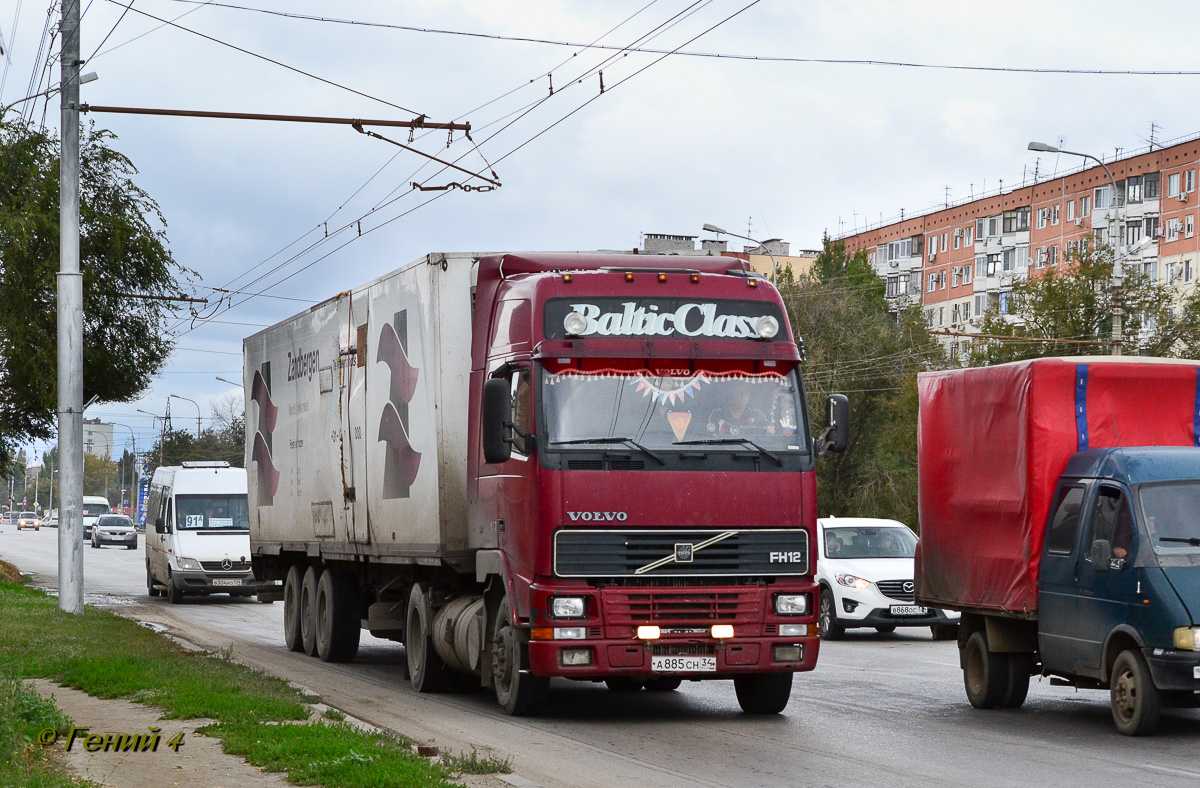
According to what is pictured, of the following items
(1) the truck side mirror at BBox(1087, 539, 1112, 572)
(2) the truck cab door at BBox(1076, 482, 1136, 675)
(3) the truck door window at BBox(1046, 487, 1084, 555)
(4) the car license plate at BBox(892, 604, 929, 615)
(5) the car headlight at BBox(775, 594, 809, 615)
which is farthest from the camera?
(4) the car license plate at BBox(892, 604, 929, 615)

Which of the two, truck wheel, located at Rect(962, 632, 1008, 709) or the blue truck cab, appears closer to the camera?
the blue truck cab

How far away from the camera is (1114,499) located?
38.9ft

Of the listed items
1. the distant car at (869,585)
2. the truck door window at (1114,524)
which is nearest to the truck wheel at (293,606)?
the distant car at (869,585)

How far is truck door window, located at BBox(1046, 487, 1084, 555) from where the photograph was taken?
12203 mm

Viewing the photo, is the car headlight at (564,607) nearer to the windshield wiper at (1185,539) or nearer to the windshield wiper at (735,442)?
the windshield wiper at (735,442)

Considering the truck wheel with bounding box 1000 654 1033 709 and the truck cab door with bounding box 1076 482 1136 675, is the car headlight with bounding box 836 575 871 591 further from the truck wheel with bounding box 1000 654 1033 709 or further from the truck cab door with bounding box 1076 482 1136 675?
the truck cab door with bounding box 1076 482 1136 675

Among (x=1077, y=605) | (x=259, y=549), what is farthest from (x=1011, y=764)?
(x=259, y=549)

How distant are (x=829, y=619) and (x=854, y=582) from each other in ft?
2.37

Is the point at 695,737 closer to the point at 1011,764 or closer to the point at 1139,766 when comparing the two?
the point at 1011,764

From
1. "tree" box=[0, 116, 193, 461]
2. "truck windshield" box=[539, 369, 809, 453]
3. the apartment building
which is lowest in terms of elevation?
"truck windshield" box=[539, 369, 809, 453]

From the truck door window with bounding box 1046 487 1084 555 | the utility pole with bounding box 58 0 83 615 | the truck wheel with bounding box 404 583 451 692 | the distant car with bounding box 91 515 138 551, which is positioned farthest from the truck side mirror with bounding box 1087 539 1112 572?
the distant car with bounding box 91 515 138 551

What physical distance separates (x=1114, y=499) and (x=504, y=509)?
456 centimetres

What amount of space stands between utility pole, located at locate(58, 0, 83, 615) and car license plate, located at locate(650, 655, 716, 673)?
11.7m

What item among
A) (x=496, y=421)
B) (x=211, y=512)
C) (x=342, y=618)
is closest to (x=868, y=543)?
(x=342, y=618)
